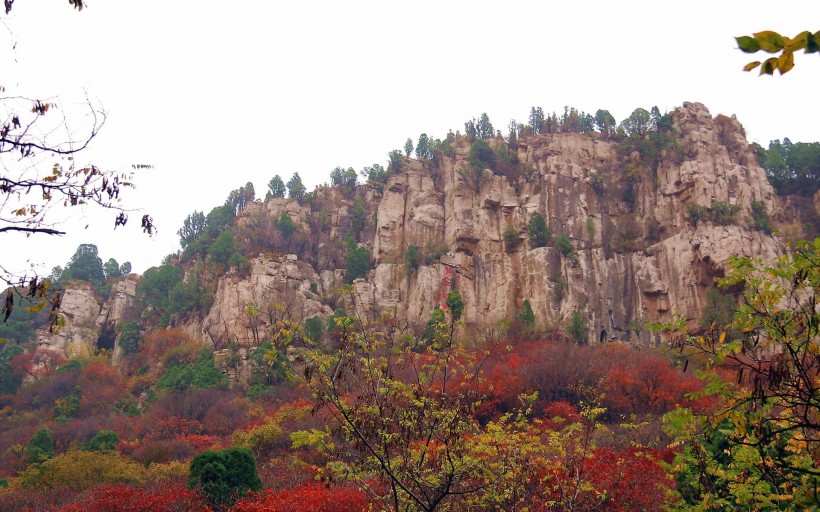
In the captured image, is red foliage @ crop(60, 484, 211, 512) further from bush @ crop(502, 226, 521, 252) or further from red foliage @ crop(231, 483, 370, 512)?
bush @ crop(502, 226, 521, 252)

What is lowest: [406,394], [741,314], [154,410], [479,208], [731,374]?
[154,410]

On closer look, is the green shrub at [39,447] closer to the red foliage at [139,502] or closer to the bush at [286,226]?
the red foliage at [139,502]

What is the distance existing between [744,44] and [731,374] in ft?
A: 98.5

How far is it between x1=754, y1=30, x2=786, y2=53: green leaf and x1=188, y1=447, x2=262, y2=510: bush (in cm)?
1712

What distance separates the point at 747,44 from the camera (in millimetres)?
2234

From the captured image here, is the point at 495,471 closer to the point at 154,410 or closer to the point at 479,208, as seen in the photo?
the point at 154,410

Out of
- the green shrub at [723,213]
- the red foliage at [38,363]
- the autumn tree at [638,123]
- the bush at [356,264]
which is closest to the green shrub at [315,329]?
the bush at [356,264]

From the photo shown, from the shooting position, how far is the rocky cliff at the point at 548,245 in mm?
44094

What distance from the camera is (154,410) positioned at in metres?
33.9

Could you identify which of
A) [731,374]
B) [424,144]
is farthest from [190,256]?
[731,374]

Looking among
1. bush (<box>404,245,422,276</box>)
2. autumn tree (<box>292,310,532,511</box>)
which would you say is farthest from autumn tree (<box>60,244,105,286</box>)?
autumn tree (<box>292,310,532,511</box>)

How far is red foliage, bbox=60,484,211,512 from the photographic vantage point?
1577 cm

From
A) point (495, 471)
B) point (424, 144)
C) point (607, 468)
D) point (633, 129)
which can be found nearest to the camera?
point (495, 471)

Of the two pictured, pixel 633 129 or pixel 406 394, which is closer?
pixel 406 394
